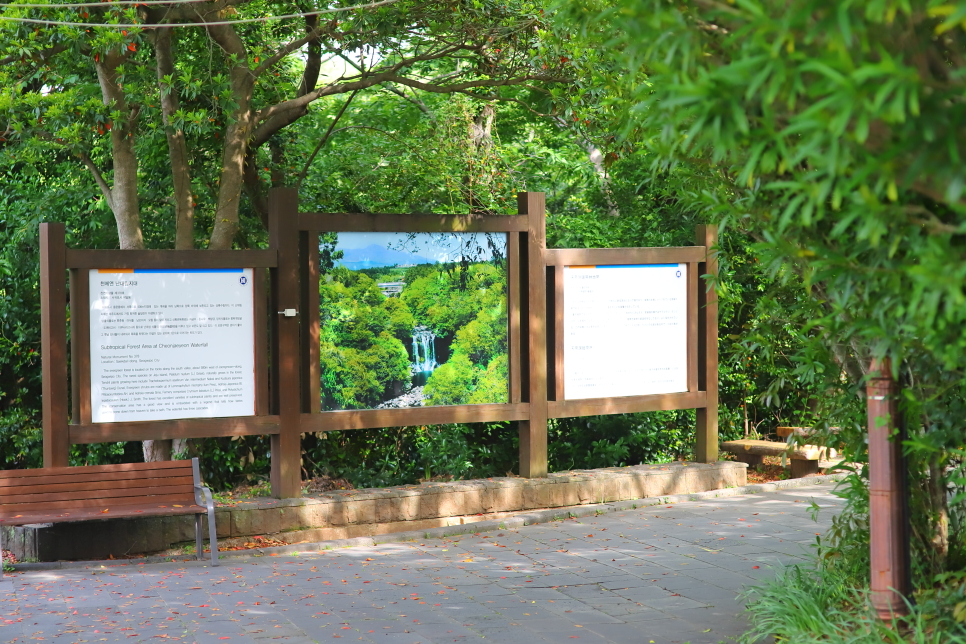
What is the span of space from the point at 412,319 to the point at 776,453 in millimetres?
4465

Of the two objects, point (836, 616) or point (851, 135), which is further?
point (836, 616)

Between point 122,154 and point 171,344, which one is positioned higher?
point 122,154

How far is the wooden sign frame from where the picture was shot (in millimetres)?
7480

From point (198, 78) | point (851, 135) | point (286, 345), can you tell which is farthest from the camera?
point (198, 78)

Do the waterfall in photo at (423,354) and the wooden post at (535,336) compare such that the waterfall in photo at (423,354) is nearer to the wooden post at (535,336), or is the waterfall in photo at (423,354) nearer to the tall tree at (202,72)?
the wooden post at (535,336)

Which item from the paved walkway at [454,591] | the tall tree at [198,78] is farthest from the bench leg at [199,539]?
the tall tree at [198,78]

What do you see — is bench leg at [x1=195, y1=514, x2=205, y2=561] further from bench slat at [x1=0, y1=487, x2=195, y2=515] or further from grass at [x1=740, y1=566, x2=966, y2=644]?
grass at [x1=740, y1=566, x2=966, y2=644]

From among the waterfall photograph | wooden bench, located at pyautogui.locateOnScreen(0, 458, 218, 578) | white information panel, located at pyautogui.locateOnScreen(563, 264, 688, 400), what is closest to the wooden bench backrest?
wooden bench, located at pyautogui.locateOnScreen(0, 458, 218, 578)

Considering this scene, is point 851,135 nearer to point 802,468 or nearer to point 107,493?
point 107,493

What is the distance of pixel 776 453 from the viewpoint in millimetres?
10672

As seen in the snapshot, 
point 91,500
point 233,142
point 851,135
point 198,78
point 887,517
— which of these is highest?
point 198,78

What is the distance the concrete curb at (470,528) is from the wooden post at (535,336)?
1.79 ft

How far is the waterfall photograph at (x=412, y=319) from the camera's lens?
8406 millimetres

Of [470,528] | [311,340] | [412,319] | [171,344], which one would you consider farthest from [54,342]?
[470,528]
